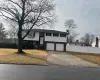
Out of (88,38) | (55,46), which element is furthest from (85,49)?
(88,38)

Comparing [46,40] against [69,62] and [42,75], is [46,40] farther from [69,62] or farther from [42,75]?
[42,75]

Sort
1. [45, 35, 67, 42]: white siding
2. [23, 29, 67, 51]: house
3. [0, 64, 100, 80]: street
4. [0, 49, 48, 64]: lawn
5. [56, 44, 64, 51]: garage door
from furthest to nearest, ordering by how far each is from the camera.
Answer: [56, 44, 64, 51]: garage door → [45, 35, 67, 42]: white siding → [23, 29, 67, 51]: house → [0, 49, 48, 64]: lawn → [0, 64, 100, 80]: street

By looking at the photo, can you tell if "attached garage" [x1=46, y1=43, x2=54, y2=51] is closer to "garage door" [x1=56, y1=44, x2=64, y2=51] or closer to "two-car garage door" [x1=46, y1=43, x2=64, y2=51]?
"two-car garage door" [x1=46, y1=43, x2=64, y2=51]

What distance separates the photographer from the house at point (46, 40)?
6069 cm

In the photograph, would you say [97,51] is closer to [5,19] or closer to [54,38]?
[54,38]

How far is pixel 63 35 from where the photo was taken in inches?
2463

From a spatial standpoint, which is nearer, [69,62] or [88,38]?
[69,62]

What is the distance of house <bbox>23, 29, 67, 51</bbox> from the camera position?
60688 millimetres

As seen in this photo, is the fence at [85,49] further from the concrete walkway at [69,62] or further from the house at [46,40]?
the concrete walkway at [69,62]

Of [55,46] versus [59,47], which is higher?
[55,46]

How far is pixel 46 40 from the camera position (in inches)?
2386

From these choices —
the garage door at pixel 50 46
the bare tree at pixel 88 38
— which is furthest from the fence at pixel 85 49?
the bare tree at pixel 88 38

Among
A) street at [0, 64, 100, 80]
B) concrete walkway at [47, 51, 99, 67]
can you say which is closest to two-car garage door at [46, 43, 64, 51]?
concrete walkway at [47, 51, 99, 67]

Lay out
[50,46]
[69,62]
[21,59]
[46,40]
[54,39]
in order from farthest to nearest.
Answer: [54,39], [50,46], [46,40], [69,62], [21,59]
